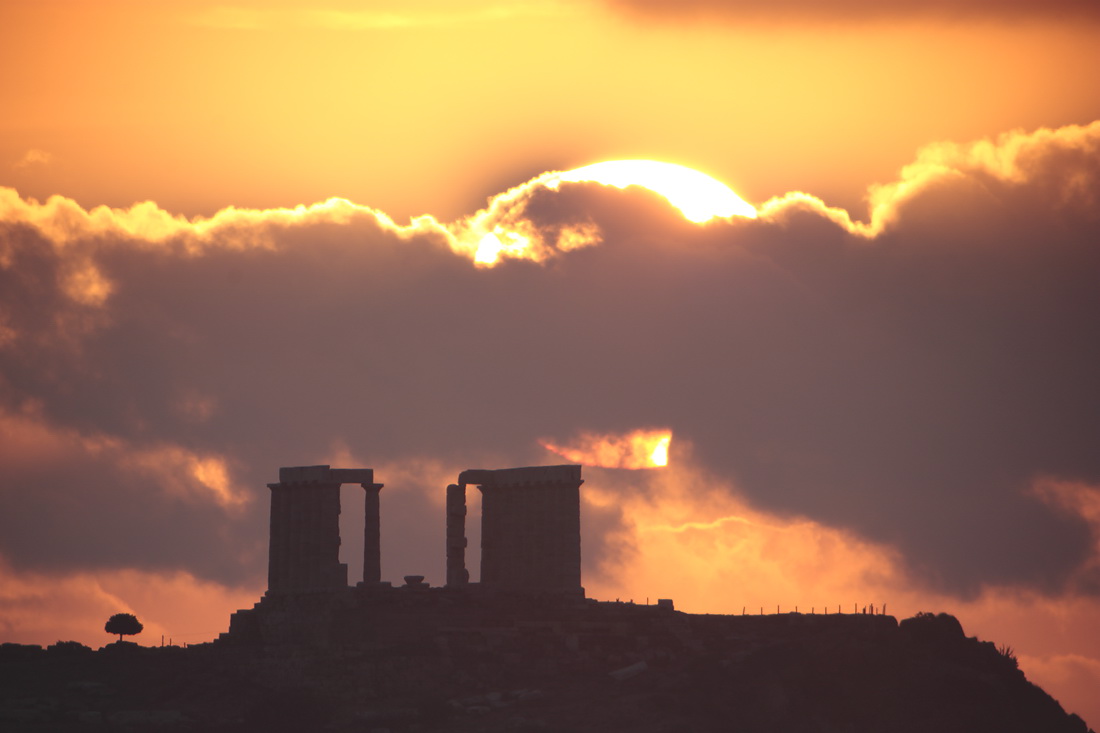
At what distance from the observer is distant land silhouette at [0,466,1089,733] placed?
103375 millimetres

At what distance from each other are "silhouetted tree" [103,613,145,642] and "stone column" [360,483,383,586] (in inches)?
485

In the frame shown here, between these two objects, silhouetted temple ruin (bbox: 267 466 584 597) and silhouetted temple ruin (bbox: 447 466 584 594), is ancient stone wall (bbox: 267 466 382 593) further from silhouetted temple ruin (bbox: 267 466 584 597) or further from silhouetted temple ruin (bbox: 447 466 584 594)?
silhouetted temple ruin (bbox: 447 466 584 594)

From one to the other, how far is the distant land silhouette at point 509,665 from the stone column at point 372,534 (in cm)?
16

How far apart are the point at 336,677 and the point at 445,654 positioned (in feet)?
17.1

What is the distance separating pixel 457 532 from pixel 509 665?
13.3m

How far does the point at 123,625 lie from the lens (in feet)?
395

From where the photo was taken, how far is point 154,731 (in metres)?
103

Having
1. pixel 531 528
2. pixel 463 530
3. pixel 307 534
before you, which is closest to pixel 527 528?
pixel 531 528

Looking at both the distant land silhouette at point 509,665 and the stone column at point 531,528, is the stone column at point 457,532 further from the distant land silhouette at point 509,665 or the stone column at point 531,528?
the distant land silhouette at point 509,665

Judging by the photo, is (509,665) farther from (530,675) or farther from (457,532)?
(457,532)

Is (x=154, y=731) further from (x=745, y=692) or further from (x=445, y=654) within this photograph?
(x=745, y=692)

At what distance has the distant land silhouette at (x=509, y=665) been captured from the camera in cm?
10338

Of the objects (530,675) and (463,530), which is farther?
(463,530)

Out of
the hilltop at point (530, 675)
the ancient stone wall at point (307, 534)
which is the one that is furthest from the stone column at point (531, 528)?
the ancient stone wall at point (307, 534)
